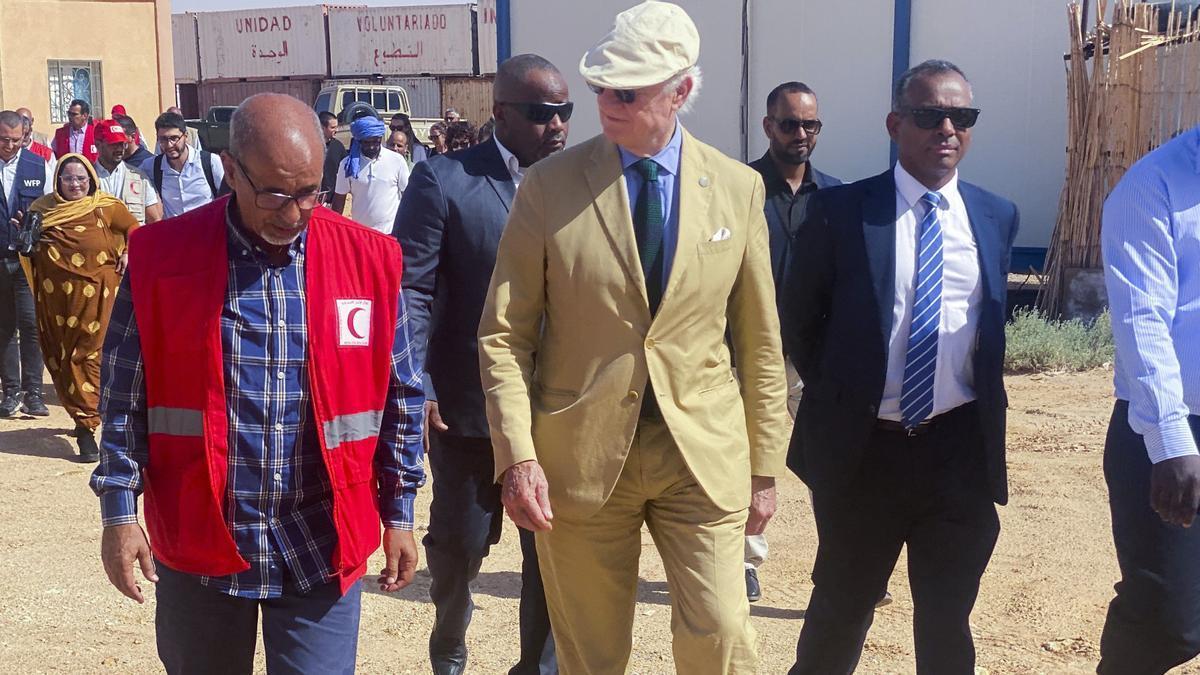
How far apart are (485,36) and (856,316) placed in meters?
38.4

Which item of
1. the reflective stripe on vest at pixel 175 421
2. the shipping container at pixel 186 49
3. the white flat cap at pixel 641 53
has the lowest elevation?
the reflective stripe on vest at pixel 175 421

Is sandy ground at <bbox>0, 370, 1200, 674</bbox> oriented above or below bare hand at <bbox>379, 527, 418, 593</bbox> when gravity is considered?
below

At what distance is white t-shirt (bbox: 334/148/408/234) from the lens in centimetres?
1131

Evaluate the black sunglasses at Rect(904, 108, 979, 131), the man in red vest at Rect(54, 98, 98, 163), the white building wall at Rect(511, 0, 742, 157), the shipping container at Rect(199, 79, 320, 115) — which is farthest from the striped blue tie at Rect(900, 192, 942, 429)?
the shipping container at Rect(199, 79, 320, 115)

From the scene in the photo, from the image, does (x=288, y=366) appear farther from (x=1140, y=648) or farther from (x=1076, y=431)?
(x=1076, y=431)

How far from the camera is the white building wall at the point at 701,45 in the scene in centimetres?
1402

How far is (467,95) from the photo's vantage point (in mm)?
40906

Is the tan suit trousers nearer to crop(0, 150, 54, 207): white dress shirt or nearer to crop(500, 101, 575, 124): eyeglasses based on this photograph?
crop(500, 101, 575, 124): eyeglasses

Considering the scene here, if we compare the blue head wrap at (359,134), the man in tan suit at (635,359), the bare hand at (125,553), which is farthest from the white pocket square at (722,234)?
the blue head wrap at (359,134)

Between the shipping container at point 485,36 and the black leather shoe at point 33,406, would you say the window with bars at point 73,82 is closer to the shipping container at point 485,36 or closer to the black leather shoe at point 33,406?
the shipping container at point 485,36

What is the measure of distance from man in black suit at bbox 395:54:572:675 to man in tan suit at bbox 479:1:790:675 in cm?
95

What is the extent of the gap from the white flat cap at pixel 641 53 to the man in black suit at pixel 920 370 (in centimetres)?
87

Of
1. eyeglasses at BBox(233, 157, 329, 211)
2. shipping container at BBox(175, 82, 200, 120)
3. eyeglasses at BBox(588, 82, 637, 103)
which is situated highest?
shipping container at BBox(175, 82, 200, 120)

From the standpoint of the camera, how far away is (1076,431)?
890cm
